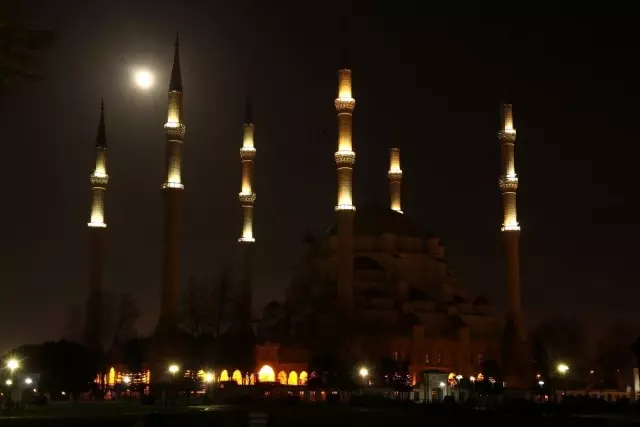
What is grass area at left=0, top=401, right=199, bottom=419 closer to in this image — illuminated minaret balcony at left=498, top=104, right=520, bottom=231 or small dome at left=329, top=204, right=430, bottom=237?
illuminated minaret balcony at left=498, top=104, right=520, bottom=231

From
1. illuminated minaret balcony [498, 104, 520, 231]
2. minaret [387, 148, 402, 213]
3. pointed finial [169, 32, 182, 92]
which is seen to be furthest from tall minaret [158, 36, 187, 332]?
minaret [387, 148, 402, 213]

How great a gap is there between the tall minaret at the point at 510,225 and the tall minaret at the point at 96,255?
25.7 metres

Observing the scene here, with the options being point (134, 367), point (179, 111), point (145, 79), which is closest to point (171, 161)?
point (179, 111)

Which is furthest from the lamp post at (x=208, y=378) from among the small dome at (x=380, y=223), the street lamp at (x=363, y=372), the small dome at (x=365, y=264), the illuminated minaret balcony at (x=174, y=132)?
the small dome at (x=380, y=223)

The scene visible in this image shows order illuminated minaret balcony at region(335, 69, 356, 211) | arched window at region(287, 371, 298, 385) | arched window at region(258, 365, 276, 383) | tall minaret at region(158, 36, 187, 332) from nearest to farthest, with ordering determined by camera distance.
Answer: tall minaret at region(158, 36, 187, 332) < illuminated minaret balcony at region(335, 69, 356, 211) < arched window at region(258, 365, 276, 383) < arched window at region(287, 371, 298, 385)

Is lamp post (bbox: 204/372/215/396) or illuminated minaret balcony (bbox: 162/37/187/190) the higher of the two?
illuminated minaret balcony (bbox: 162/37/187/190)

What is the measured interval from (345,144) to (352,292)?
362 inches

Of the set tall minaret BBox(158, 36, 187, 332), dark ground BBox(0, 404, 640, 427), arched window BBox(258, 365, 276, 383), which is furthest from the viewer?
arched window BBox(258, 365, 276, 383)

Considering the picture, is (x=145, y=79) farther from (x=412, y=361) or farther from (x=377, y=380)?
(x=412, y=361)

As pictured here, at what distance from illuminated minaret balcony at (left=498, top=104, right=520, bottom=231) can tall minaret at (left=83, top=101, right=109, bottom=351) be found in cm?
2576

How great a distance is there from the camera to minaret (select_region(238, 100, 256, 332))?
61750 millimetres

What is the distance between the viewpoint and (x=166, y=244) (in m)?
54.3

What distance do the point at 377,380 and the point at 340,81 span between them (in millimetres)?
18377

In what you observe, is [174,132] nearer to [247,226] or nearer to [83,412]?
[247,226]
